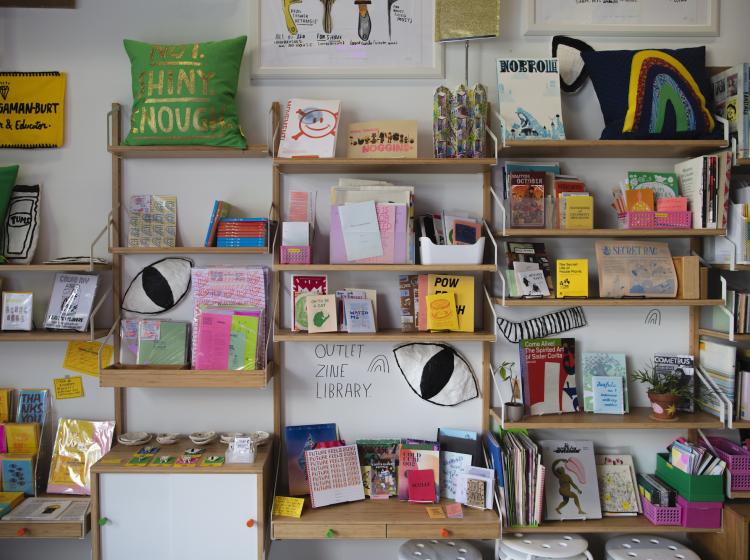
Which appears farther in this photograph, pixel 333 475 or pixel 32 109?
pixel 32 109

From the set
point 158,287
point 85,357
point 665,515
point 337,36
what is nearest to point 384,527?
point 665,515

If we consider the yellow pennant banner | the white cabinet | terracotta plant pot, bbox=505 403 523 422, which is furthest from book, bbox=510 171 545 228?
the yellow pennant banner

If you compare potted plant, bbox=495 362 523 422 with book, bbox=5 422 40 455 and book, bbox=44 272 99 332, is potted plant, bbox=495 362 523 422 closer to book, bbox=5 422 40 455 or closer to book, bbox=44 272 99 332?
book, bbox=44 272 99 332

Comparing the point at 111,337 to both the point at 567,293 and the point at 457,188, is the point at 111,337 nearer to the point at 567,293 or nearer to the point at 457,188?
the point at 457,188

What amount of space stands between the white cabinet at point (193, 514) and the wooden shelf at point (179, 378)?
0.35 metres

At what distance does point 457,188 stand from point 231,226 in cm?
97

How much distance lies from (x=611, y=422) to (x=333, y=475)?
114 centimetres

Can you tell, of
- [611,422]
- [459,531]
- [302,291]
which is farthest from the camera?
[302,291]

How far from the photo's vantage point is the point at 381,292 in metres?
2.28

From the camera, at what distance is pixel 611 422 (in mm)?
2092

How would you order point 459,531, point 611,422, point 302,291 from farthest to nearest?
1. point 302,291
2. point 611,422
3. point 459,531

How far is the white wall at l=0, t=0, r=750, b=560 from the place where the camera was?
225 centimetres

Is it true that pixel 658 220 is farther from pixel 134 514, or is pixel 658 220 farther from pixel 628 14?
pixel 134 514

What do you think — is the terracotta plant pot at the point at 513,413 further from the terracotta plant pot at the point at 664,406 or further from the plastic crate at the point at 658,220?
the plastic crate at the point at 658,220
